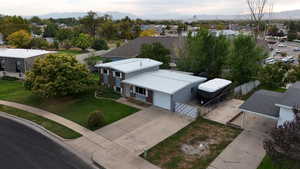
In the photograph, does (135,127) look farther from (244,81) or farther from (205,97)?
(244,81)

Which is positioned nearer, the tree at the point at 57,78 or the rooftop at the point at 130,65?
the tree at the point at 57,78

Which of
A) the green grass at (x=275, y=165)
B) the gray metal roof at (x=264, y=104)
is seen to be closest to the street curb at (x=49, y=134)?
the green grass at (x=275, y=165)

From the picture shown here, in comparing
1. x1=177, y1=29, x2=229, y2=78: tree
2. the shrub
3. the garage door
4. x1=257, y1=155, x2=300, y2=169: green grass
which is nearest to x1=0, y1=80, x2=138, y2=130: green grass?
the shrub

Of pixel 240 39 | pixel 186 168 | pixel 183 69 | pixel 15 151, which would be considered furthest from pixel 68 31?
pixel 186 168

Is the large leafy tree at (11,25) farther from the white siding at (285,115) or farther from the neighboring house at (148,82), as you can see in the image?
the white siding at (285,115)

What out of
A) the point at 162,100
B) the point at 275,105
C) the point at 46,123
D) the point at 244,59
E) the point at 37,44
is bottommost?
the point at 46,123

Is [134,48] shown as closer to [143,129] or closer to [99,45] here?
[99,45]

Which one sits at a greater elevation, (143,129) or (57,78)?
(57,78)

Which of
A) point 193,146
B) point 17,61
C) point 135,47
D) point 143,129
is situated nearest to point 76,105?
point 143,129
